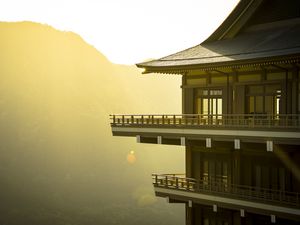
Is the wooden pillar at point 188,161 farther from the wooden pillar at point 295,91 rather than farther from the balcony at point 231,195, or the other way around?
the wooden pillar at point 295,91

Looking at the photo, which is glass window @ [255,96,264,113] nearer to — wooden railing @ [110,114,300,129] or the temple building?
the temple building

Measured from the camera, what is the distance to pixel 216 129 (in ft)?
77.7

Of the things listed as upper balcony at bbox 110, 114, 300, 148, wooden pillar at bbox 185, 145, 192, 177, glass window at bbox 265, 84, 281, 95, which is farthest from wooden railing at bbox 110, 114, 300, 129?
wooden pillar at bbox 185, 145, 192, 177

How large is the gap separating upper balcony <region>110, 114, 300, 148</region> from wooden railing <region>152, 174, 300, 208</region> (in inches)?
98.2

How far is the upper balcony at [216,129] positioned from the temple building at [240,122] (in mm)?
47

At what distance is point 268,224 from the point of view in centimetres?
2581

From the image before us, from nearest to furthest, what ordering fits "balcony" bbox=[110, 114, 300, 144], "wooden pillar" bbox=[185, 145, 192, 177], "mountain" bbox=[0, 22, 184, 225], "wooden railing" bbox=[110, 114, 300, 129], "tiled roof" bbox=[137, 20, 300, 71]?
"balcony" bbox=[110, 114, 300, 144], "wooden railing" bbox=[110, 114, 300, 129], "tiled roof" bbox=[137, 20, 300, 71], "wooden pillar" bbox=[185, 145, 192, 177], "mountain" bbox=[0, 22, 184, 225]

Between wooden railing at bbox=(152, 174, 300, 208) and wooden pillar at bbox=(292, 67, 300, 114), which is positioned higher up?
wooden pillar at bbox=(292, 67, 300, 114)

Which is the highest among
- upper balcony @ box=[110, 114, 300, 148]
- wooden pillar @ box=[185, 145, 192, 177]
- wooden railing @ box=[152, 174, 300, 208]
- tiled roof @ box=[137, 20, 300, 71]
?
tiled roof @ box=[137, 20, 300, 71]

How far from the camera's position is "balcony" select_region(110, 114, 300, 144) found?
70.3 ft

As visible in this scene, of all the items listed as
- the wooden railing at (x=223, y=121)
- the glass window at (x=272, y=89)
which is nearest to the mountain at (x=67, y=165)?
the wooden railing at (x=223, y=121)

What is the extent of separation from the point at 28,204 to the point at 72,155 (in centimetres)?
4285

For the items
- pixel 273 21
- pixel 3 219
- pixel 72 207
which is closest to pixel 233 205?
pixel 273 21

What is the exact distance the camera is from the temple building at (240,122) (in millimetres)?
22984
